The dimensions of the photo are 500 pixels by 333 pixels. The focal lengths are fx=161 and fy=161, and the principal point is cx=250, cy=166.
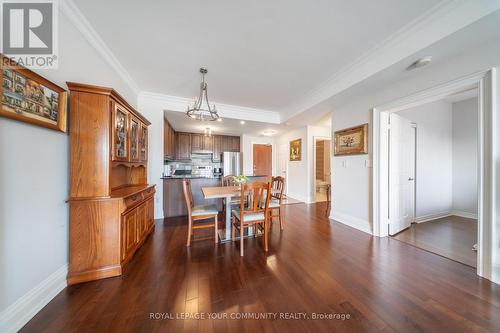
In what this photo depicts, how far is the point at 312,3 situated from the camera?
1.49 m

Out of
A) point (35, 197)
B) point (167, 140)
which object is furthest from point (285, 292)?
point (167, 140)

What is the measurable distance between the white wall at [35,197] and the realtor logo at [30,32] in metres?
0.07

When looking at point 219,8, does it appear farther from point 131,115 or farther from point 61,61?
point 131,115

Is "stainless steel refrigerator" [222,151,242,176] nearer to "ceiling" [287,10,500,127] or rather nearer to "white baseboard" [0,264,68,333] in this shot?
"ceiling" [287,10,500,127]

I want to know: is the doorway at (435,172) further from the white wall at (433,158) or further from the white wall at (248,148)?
the white wall at (248,148)

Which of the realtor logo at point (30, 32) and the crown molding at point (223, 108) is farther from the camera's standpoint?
the crown molding at point (223, 108)

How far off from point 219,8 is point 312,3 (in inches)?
34.4

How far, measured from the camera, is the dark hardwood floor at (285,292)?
1.17 meters

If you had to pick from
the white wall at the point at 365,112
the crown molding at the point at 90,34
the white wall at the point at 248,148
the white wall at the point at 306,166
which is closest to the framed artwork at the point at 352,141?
the white wall at the point at 365,112

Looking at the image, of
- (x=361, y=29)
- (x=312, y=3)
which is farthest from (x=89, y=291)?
(x=361, y=29)

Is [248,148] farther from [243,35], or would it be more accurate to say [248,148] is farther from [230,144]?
[243,35]

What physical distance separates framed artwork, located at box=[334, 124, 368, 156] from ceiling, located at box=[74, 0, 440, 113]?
110 centimetres

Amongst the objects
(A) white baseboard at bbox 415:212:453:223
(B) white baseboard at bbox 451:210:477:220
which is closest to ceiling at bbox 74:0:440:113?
(A) white baseboard at bbox 415:212:453:223

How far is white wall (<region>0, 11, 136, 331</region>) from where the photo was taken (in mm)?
1095
